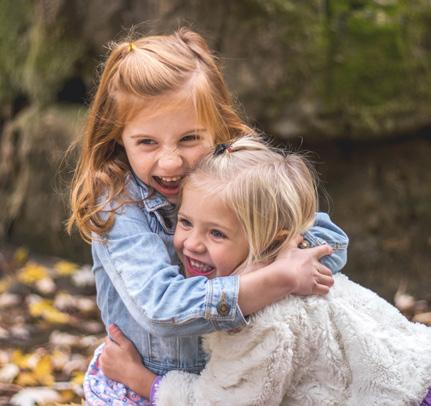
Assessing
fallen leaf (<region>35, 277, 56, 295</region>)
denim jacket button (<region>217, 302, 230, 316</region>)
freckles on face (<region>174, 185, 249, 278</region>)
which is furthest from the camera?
fallen leaf (<region>35, 277, 56, 295</region>)

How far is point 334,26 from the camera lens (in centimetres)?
462

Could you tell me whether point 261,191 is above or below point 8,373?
above

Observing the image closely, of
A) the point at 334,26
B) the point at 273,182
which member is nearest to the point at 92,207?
the point at 273,182

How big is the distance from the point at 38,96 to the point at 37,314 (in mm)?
1659

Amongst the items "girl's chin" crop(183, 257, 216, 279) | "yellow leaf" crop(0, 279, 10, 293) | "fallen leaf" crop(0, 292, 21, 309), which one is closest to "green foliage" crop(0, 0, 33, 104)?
"yellow leaf" crop(0, 279, 10, 293)

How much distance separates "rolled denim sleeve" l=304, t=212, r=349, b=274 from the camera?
2650mm

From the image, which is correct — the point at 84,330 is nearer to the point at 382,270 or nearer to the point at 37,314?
the point at 37,314

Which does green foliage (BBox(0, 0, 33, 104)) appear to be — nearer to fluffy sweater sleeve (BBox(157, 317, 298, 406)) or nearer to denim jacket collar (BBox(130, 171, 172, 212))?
denim jacket collar (BBox(130, 171, 172, 212))

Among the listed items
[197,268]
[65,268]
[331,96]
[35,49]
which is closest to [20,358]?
[65,268]

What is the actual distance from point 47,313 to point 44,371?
0.77m

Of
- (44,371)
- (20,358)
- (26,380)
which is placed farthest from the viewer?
(20,358)

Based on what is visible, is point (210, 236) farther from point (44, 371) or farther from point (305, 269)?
point (44, 371)

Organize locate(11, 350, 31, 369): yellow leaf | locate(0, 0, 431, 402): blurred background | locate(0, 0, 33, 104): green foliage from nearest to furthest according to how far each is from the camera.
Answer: locate(11, 350, 31, 369): yellow leaf → locate(0, 0, 431, 402): blurred background → locate(0, 0, 33, 104): green foliage

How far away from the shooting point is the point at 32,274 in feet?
17.1
